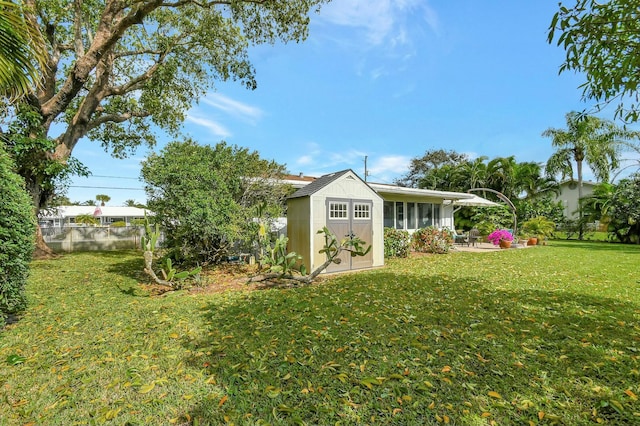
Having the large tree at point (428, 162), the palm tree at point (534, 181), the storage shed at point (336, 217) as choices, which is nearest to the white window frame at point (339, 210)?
the storage shed at point (336, 217)

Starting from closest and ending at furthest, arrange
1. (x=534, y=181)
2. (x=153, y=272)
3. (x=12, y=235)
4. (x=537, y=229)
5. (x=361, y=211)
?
(x=12, y=235), (x=153, y=272), (x=361, y=211), (x=537, y=229), (x=534, y=181)

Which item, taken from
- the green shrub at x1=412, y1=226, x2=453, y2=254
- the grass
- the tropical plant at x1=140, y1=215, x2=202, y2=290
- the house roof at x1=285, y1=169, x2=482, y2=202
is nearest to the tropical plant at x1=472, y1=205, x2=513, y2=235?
the house roof at x1=285, y1=169, x2=482, y2=202

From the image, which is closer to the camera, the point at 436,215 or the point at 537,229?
the point at 436,215

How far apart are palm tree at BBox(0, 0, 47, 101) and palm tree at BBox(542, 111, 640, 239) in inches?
978

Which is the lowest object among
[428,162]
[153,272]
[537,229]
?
[153,272]

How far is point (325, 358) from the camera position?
10.6 ft

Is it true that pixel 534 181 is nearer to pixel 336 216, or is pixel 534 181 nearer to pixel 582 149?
pixel 582 149

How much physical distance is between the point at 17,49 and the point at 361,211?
792 centimetres

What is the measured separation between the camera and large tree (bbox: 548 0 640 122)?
103 inches

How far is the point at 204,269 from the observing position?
8.57 meters

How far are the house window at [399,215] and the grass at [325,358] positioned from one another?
337 inches

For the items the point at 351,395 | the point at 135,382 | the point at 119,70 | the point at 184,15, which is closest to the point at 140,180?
the point at 135,382

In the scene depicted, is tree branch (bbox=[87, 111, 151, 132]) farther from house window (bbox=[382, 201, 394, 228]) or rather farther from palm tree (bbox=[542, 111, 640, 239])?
palm tree (bbox=[542, 111, 640, 239])

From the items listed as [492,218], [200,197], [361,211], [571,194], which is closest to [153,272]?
[200,197]
